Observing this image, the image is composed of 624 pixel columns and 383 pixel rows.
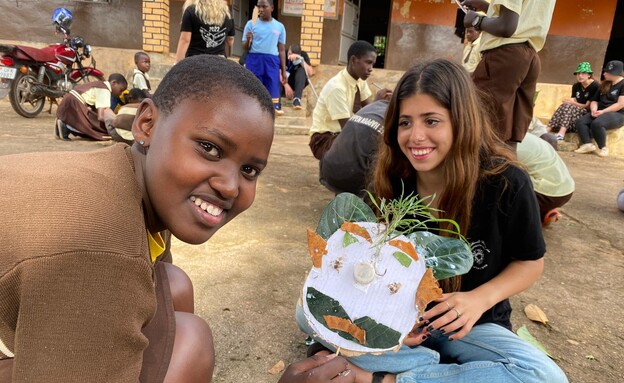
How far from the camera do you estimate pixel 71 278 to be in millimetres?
676

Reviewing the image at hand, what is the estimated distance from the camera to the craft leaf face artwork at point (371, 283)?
1062mm

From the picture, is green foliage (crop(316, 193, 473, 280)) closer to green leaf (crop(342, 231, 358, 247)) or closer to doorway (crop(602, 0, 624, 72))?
green leaf (crop(342, 231, 358, 247))

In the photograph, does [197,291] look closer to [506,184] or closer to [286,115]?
[506,184]

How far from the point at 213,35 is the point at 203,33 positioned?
0.33 ft

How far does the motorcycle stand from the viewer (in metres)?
5.96

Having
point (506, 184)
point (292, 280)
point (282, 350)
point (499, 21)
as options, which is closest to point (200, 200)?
point (282, 350)

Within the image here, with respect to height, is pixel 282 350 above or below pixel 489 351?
below

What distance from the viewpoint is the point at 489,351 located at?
1293 mm

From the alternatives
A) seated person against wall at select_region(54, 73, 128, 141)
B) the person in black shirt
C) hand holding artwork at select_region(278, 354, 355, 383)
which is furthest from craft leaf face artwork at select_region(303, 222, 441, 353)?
seated person against wall at select_region(54, 73, 128, 141)

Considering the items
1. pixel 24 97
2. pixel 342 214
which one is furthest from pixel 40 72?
pixel 342 214

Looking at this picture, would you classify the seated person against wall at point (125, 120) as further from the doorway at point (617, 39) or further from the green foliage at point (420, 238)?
the doorway at point (617, 39)

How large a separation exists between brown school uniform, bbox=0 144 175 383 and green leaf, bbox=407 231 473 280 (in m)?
0.66

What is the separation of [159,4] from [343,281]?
23.7ft

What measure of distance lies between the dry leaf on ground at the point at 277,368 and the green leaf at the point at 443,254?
24.7 inches
